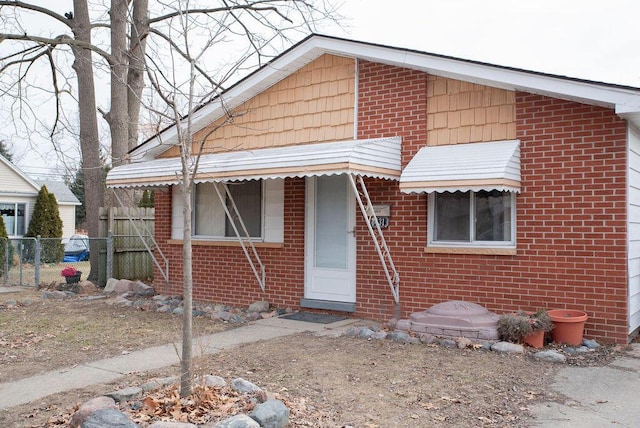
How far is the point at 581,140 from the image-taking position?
7.30 meters

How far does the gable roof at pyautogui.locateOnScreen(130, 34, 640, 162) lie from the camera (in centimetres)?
680

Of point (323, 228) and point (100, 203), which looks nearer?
point (323, 228)

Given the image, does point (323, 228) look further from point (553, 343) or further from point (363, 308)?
point (553, 343)

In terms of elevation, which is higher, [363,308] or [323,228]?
[323,228]

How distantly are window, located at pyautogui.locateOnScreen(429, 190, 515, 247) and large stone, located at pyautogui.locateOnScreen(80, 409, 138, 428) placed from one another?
5404 mm

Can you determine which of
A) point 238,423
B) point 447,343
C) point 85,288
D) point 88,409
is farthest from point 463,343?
point 85,288

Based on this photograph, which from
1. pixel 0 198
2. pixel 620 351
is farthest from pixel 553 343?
pixel 0 198

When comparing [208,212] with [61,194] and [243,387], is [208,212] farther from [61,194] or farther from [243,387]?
[61,194]

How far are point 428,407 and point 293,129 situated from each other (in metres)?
6.08

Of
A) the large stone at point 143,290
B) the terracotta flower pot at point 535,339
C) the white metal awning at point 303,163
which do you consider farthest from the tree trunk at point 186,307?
the large stone at point 143,290

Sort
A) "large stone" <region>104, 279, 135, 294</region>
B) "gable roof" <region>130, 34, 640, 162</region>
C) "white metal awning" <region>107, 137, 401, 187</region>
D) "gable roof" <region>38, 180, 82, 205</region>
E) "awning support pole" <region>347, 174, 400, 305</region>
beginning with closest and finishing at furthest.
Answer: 1. "gable roof" <region>130, 34, 640, 162</region>
2. "white metal awning" <region>107, 137, 401, 187</region>
3. "awning support pole" <region>347, 174, 400, 305</region>
4. "large stone" <region>104, 279, 135, 294</region>
5. "gable roof" <region>38, 180, 82, 205</region>

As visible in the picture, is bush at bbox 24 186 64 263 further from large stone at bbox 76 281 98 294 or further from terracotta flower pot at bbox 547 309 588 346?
terracotta flower pot at bbox 547 309 588 346

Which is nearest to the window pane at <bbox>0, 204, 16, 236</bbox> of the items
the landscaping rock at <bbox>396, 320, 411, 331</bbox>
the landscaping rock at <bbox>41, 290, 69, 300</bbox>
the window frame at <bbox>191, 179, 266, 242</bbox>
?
the landscaping rock at <bbox>41, 290, 69, 300</bbox>

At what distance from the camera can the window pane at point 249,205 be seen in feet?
34.4
